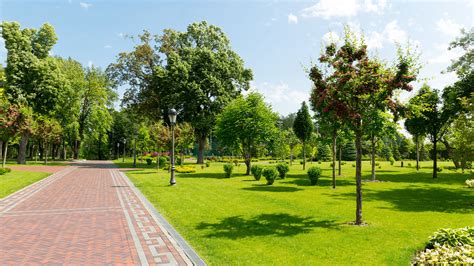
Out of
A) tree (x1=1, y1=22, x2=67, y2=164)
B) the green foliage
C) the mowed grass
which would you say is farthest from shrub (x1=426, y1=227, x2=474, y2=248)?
the green foliage

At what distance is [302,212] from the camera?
1214 centimetres

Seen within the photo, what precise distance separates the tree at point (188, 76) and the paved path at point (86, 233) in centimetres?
2721

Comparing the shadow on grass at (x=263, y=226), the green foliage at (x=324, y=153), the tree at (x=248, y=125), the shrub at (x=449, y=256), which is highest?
the tree at (x=248, y=125)

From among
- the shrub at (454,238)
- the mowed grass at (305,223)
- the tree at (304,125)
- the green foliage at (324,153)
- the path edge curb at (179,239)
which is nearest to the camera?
the shrub at (454,238)

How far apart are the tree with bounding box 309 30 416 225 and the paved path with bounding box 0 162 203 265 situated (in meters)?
6.38

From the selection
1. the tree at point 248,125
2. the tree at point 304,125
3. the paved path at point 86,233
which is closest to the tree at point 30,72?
the tree at point 248,125

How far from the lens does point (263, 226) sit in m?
9.85

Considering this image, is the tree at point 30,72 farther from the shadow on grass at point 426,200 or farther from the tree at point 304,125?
the shadow on grass at point 426,200

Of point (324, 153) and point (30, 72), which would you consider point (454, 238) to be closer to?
point (30, 72)

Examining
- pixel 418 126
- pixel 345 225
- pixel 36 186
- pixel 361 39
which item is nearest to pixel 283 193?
pixel 345 225

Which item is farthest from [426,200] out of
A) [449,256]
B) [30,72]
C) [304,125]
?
[30,72]

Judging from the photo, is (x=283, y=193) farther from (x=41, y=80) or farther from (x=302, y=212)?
(x=41, y=80)

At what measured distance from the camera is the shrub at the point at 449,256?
556 cm

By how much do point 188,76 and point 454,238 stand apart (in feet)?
122
